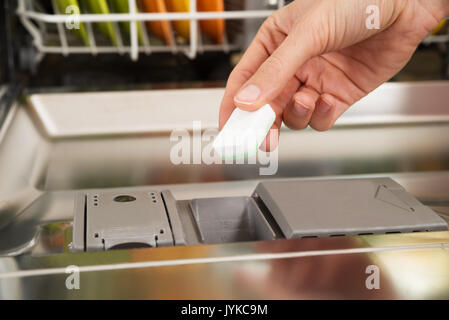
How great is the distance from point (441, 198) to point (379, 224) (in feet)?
0.73

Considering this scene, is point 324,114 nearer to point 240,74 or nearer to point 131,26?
point 240,74

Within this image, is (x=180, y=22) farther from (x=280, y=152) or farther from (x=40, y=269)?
(x=40, y=269)

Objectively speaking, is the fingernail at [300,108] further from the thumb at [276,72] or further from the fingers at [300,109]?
the thumb at [276,72]

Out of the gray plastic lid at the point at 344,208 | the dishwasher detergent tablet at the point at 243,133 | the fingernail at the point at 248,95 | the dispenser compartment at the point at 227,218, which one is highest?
the fingernail at the point at 248,95

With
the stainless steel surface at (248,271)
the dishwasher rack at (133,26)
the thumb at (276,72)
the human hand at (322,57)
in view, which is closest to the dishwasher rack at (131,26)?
the dishwasher rack at (133,26)

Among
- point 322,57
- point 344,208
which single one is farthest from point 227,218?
point 322,57

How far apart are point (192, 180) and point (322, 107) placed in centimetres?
21

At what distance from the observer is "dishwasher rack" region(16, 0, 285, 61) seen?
0.90m

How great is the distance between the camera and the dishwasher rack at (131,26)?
0.90 m

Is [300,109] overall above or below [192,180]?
above

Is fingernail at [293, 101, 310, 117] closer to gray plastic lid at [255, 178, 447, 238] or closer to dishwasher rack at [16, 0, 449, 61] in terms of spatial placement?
gray plastic lid at [255, 178, 447, 238]

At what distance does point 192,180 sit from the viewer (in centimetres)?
84

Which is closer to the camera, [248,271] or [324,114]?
[248,271]

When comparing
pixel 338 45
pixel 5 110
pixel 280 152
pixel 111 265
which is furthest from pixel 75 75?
pixel 111 265
